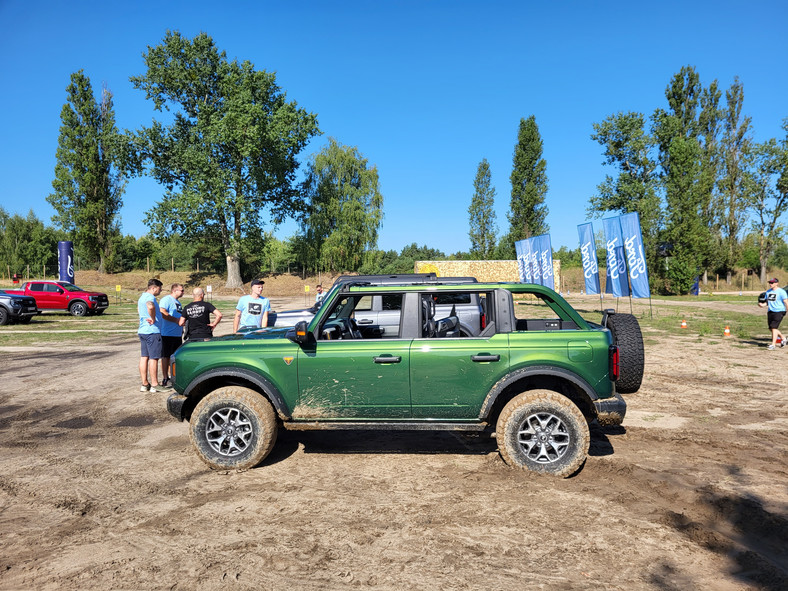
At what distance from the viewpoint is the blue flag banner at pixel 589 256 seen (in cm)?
2311

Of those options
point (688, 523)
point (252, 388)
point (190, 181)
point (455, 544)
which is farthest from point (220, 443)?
point (190, 181)

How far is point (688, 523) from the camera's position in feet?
12.4

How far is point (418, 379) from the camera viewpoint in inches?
187

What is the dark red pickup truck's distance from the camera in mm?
23422

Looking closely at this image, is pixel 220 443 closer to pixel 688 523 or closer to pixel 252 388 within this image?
pixel 252 388

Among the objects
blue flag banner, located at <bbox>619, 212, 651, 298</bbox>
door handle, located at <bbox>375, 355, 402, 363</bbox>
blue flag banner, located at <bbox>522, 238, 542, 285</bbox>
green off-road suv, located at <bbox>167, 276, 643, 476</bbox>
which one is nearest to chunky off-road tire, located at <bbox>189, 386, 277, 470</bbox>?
green off-road suv, located at <bbox>167, 276, 643, 476</bbox>

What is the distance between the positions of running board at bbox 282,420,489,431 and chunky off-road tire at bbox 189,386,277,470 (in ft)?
0.85

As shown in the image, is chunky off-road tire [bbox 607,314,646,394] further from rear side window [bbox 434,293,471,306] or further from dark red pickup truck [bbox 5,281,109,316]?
dark red pickup truck [bbox 5,281,109,316]

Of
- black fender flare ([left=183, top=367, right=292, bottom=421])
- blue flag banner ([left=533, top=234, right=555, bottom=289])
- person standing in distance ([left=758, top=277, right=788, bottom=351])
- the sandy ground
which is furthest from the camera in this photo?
blue flag banner ([left=533, top=234, right=555, bottom=289])

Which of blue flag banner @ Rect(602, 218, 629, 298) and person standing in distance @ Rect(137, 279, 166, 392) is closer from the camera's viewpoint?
person standing in distance @ Rect(137, 279, 166, 392)

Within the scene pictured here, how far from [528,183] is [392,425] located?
168ft

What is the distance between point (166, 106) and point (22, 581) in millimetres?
49277

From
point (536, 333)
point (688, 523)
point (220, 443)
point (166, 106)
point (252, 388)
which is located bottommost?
point (688, 523)

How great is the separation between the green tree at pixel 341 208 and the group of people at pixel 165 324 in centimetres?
4129
